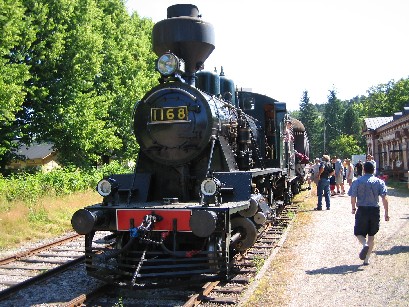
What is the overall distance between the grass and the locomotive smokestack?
18.8ft

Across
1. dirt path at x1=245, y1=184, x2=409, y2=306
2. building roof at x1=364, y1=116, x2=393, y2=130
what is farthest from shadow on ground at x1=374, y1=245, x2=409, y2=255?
building roof at x1=364, y1=116, x2=393, y2=130

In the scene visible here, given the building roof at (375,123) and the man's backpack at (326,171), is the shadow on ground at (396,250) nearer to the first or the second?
the man's backpack at (326,171)

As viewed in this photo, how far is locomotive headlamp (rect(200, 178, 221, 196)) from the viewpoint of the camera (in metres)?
5.82

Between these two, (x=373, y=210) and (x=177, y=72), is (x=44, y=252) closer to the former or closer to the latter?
(x=177, y=72)

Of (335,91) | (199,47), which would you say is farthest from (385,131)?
(335,91)

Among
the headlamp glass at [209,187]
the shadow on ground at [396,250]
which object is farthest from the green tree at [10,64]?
the shadow on ground at [396,250]

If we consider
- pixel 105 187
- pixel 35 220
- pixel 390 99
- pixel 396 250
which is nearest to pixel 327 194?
pixel 396 250

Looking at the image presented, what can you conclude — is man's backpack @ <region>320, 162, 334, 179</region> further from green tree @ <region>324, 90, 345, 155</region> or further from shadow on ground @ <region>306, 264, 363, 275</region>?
green tree @ <region>324, 90, 345, 155</region>

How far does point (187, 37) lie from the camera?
7.45m

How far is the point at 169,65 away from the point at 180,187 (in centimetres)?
200

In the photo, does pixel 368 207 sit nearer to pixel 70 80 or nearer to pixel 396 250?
pixel 396 250

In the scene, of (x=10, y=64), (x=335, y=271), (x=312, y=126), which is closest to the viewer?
(x=335, y=271)

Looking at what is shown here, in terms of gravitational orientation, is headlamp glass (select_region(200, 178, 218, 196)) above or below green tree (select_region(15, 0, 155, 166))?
below

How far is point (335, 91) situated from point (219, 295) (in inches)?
3677
